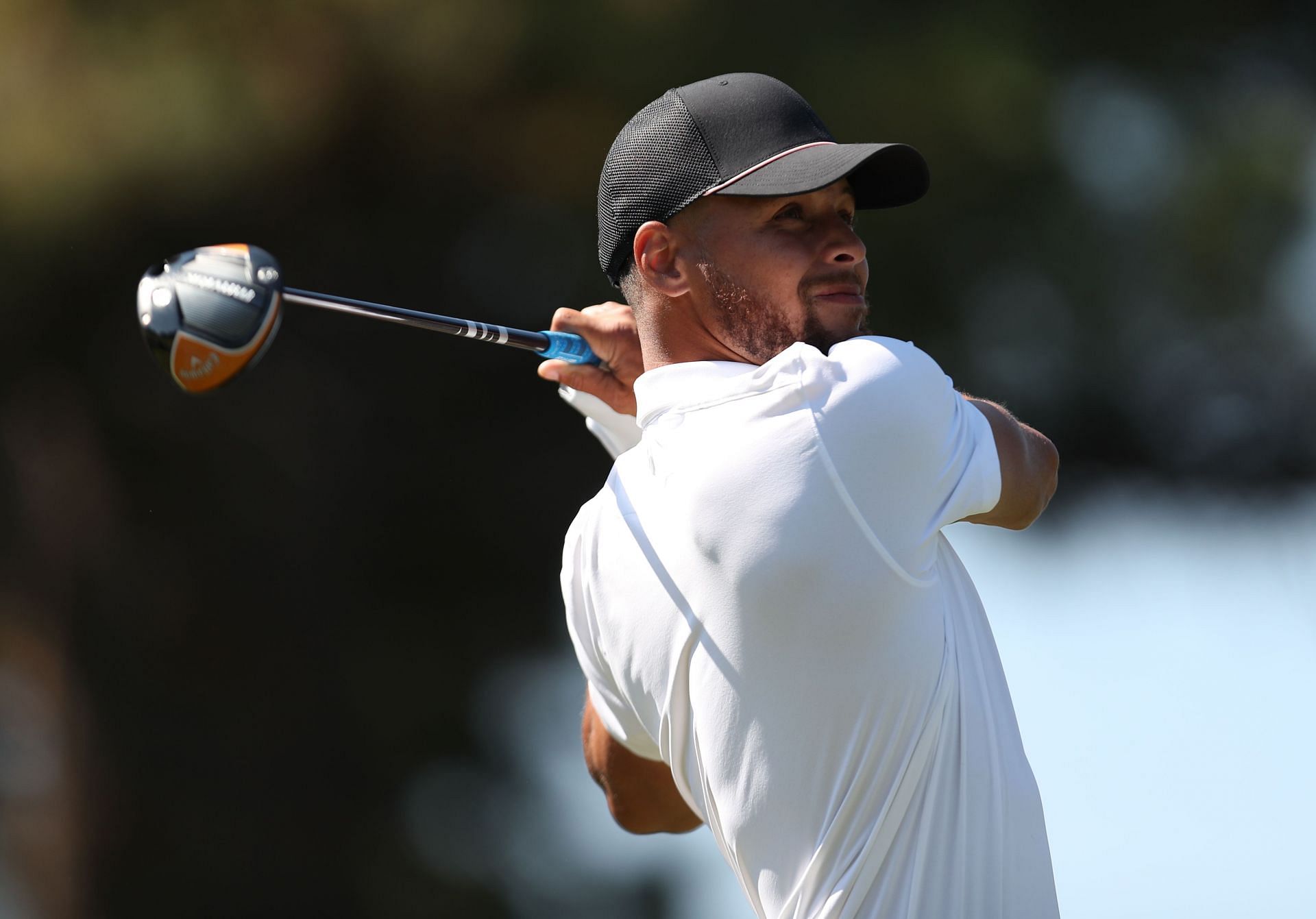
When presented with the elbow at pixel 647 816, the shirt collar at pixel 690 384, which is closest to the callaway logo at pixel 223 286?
the shirt collar at pixel 690 384

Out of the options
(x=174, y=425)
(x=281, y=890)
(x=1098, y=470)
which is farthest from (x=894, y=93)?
(x=281, y=890)

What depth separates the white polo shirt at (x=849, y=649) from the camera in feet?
4.19

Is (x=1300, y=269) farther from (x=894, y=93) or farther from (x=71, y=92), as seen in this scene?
(x=71, y=92)

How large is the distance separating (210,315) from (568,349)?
1.50ft

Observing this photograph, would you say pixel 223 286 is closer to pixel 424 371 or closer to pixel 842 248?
pixel 842 248

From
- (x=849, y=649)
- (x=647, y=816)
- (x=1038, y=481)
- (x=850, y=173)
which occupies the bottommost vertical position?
(x=647, y=816)

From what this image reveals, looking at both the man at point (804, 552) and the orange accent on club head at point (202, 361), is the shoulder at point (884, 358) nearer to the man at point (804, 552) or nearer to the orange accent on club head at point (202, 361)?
the man at point (804, 552)

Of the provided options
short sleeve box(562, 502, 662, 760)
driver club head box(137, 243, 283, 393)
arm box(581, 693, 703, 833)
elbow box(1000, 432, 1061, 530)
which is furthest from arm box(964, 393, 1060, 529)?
driver club head box(137, 243, 283, 393)

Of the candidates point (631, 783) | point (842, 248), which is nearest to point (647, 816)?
point (631, 783)

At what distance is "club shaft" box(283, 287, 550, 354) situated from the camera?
1402mm

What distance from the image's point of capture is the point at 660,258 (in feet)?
4.97

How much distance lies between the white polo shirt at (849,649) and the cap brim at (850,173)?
0.55 ft

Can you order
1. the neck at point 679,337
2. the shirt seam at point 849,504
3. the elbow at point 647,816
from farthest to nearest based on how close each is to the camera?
1. the elbow at point 647,816
2. the neck at point 679,337
3. the shirt seam at point 849,504

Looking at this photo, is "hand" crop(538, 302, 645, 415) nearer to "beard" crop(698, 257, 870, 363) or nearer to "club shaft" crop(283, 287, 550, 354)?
"club shaft" crop(283, 287, 550, 354)
